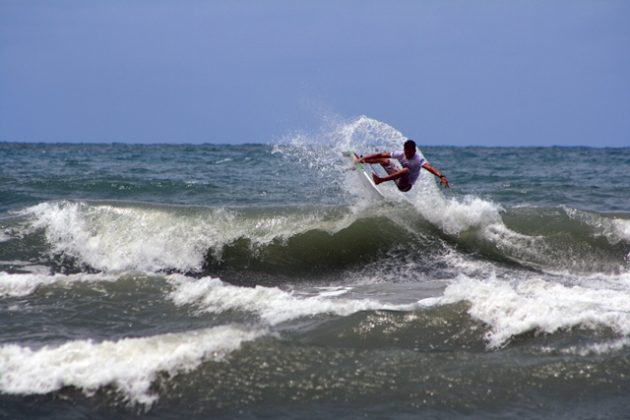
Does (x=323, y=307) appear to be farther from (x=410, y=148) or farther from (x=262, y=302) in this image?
(x=410, y=148)

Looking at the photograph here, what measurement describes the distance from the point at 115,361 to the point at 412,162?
7.07 metres

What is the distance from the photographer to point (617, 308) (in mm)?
8016

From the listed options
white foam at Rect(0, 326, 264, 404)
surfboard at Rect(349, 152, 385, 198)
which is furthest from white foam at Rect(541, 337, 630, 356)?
surfboard at Rect(349, 152, 385, 198)

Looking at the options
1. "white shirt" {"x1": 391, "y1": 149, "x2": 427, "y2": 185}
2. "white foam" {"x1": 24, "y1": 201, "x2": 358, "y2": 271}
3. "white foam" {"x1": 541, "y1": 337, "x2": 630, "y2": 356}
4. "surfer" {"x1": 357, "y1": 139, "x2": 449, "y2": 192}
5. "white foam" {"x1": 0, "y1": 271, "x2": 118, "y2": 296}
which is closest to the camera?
"white foam" {"x1": 541, "y1": 337, "x2": 630, "y2": 356}

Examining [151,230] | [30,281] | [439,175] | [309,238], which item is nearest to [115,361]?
[30,281]

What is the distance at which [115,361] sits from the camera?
644cm

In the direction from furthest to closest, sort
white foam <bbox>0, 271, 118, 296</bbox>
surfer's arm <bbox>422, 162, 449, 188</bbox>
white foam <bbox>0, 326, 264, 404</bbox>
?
surfer's arm <bbox>422, 162, 449, 188</bbox>, white foam <bbox>0, 271, 118, 296</bbox>, white foam <bbox>0, 326, 264, 404</bbox>

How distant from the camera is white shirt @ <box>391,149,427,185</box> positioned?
12.4m

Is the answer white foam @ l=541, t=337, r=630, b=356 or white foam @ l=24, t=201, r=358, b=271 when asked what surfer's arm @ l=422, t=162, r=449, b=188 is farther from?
white foam @ l=541, t=337, r=630, b=356

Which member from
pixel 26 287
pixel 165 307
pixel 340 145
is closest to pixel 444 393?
pixel 165 307

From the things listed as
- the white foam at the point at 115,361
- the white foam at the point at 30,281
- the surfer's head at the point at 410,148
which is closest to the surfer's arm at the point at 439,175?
the surfer's head at the point at 410,148

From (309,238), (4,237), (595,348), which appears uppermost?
(309,238)

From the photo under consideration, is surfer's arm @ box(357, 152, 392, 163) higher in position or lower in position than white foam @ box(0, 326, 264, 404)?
higher

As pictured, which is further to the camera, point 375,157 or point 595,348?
point 375,157
